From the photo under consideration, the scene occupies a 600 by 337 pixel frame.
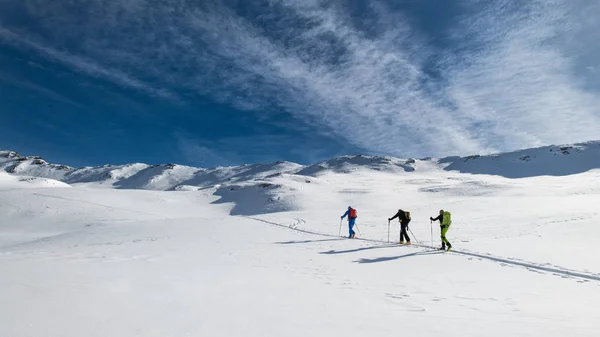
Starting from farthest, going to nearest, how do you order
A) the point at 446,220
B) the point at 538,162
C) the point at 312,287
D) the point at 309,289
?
the point at 538,162 < the point at 446,220 < the point at 312,287 < the point at 309,289

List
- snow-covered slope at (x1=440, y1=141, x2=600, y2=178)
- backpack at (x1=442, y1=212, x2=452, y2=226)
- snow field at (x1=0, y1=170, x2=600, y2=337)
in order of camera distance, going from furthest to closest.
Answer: snow-covered slope at (x1=440, y1=141, x2=600, y2=178) < backpack at (x1=442, y1=212, x2=452, y2=226) < snow field at (x1=0, y1=170, x2=600, y2=337)

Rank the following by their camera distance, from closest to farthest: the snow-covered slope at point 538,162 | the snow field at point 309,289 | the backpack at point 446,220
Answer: the snow field at point 309,289
the backpack at point 446,220
the snow-covered slope at point 538,162

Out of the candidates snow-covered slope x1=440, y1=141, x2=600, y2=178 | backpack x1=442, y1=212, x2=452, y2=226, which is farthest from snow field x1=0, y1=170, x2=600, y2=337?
snow-covered slope x1=440, y1=141, x2=600, y2=178

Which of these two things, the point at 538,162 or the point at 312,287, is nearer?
the point at 312,287

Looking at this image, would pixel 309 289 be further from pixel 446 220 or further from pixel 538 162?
pixel 538 162

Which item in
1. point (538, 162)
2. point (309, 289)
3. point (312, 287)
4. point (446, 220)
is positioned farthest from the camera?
point (538, 162)

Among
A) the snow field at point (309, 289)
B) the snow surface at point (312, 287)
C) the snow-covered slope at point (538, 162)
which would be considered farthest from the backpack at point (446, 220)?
the snow-covered slope at point (538, 162)

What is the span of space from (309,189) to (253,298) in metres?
69.0

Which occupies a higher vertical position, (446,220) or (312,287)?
(446,220)

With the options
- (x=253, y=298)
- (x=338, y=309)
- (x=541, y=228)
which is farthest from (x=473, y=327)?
(x=541, y=228)

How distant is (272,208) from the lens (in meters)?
63.5

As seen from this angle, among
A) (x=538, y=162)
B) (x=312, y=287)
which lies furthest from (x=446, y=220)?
(x=538, y=162)

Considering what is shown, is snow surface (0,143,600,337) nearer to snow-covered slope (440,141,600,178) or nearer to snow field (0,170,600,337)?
snow field (0,170,600,337)

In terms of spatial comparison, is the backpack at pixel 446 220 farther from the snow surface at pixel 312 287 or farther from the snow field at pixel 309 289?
the snow surface at pixel 312 287
